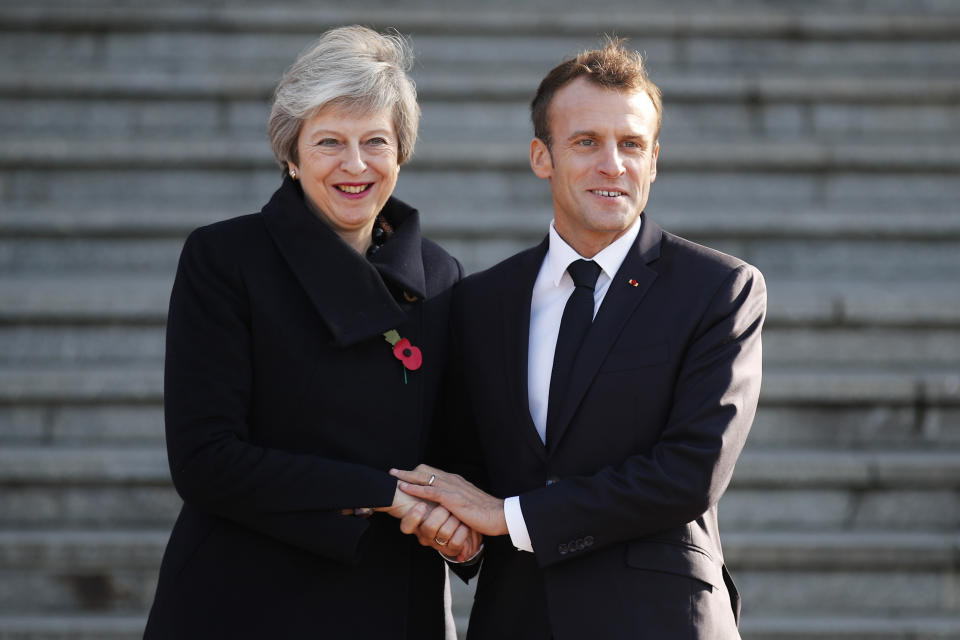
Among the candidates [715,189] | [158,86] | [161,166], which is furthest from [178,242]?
[715,189]

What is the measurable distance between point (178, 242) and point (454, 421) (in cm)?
222

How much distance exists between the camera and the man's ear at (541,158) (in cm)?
248

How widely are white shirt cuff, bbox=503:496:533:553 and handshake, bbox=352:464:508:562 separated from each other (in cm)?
3

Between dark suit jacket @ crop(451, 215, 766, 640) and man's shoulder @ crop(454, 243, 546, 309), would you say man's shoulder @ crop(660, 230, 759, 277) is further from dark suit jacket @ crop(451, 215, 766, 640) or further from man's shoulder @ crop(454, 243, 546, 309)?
man's shoulder @ crop(454, 243, 546, 309)

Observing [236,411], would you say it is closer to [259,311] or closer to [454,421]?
[259,311]

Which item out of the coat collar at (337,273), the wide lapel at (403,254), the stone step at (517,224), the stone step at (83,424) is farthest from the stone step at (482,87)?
the coat collar at (337,273)

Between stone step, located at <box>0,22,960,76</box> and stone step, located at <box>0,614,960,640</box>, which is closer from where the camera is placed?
stone step, located at <box>0,614,960,640</box>

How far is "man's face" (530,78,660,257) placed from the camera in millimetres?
2342

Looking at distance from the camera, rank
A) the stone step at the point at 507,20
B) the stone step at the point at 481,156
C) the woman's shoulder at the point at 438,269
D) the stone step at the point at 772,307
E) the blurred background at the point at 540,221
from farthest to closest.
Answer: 1. the stone step at the point at 507,20
2. the stone step at the point at 481,156
3. the stone step at the point at 772,307
4. the blurred background at the point at 540,221
5. the woman's shoulder at the point at 438,269

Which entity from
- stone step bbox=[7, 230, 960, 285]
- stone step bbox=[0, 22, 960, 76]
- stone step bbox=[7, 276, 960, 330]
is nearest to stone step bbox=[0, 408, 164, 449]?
stone step bbox=[7, 276, 960, 330]

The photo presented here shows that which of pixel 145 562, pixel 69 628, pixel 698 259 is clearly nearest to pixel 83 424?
pixel 145 562

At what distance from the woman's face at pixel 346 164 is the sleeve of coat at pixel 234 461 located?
1.08 ft

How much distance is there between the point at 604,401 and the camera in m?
2.21

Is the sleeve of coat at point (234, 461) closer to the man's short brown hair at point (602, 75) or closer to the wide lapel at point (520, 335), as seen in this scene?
the wide lapel at point (520, 335)
